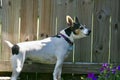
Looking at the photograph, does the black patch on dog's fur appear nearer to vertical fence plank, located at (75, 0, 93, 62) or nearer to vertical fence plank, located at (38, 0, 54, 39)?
vertical fence plank, located at (38, 0, 54, 39)

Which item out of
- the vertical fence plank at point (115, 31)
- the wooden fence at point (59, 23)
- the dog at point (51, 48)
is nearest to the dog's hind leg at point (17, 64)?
the dog at point (51, 48)

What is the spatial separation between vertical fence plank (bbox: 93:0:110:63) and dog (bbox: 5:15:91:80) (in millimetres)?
545

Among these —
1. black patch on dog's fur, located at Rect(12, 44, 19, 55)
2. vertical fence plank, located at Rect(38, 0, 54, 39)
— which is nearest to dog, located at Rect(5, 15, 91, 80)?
black patch on dog's fur, located at Rect(12, 44, 19, 55)

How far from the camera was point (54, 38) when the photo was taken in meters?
6.06

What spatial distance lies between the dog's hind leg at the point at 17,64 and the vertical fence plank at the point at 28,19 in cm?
58

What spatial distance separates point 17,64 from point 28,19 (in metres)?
0.89

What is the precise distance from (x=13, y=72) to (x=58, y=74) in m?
0.70

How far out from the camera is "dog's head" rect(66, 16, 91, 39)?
19.5ft

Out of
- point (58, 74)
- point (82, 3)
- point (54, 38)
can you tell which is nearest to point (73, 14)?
point (82, 3)

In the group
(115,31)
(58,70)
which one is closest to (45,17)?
(58,70)

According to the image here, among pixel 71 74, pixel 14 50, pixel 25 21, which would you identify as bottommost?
pixel 71 74

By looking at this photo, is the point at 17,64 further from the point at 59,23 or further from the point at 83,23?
the point at 83,23

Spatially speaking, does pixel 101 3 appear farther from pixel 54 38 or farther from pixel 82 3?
pixel 54 38

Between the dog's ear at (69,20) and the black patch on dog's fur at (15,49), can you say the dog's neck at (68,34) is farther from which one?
the black patch on dog's fur at (15,49)
